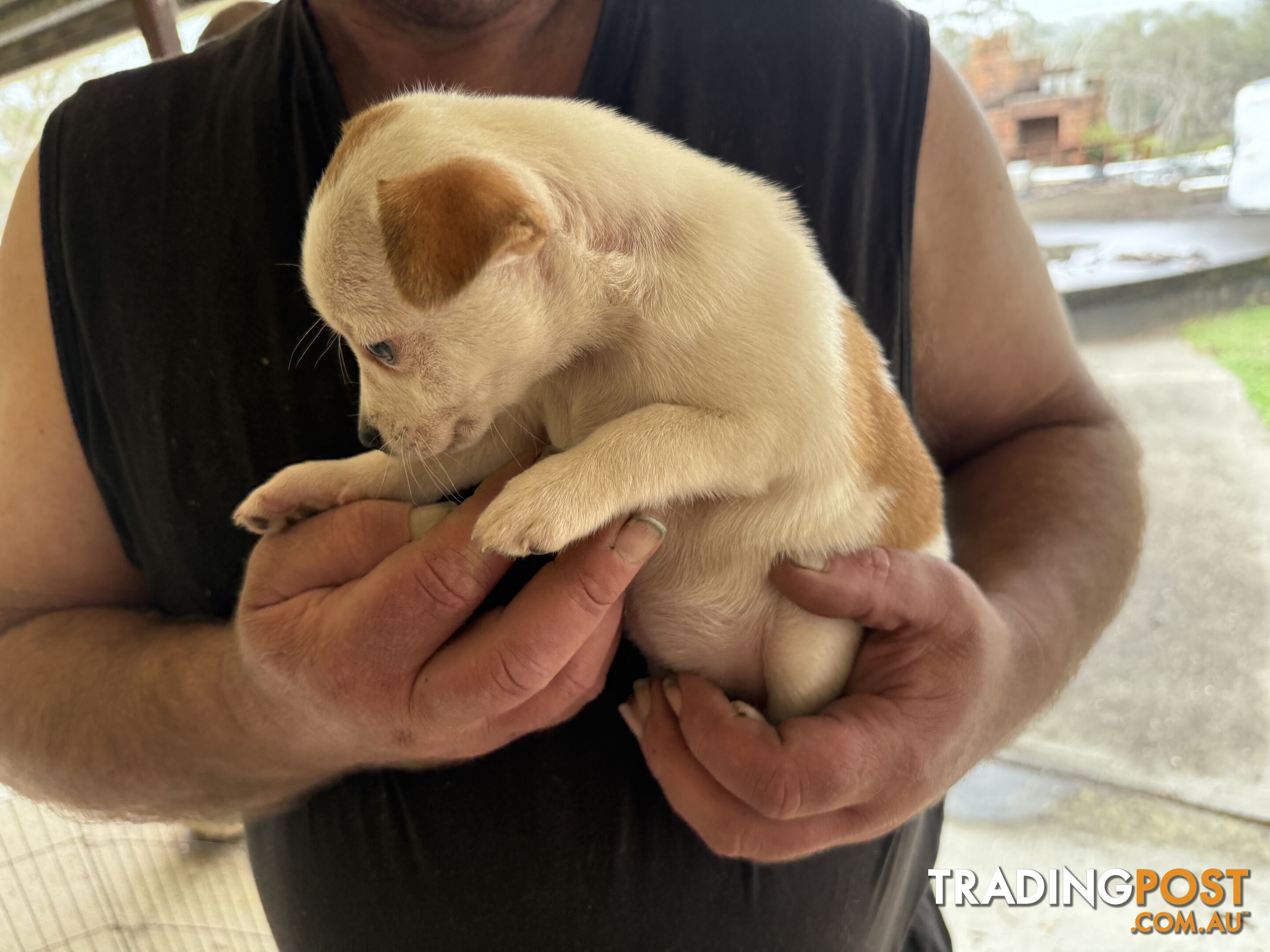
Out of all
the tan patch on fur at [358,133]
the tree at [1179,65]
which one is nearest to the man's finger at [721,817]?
the tan patch on fur at [358,133]

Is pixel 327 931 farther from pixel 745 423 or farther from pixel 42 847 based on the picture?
pixel 745 423

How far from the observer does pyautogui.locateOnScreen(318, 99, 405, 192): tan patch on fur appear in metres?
0.82

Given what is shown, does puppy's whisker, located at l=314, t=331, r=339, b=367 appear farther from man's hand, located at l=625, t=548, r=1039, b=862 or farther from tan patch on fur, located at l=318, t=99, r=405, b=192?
man's hand, located at l=625, t=548, r=1039, b=862

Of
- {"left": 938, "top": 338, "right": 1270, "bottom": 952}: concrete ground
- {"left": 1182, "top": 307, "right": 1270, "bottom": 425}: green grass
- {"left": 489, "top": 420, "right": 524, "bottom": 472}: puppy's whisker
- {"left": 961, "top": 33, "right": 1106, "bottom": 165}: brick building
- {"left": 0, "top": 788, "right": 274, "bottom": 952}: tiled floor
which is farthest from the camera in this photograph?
{"left": 938, "top": 338, "right": 1270, "bottom": 952}: concrete ground

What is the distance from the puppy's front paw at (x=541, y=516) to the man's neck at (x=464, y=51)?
1.96 feet

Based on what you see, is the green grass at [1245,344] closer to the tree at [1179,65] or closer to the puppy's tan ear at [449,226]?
the tree at [1179,65]

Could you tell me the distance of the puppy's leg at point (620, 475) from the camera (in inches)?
31.4

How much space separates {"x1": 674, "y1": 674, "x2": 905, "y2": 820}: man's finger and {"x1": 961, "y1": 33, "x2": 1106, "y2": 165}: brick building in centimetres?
114

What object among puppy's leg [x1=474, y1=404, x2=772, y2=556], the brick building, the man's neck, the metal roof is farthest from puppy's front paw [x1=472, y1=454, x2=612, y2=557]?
the metal roof

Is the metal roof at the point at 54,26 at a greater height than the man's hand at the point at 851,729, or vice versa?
the metal roof at the point at 54,26

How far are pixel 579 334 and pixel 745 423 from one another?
7.8 inches

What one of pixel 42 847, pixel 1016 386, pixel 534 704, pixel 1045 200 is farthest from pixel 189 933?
pixel 1045 200

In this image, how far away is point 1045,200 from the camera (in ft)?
5.52

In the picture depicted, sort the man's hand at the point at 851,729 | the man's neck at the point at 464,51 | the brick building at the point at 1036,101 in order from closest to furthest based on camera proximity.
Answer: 1. the man's hand at the point at 851,729
2. the man's neck at the point at 464,51
3. the brick building at the point at 1036,101
